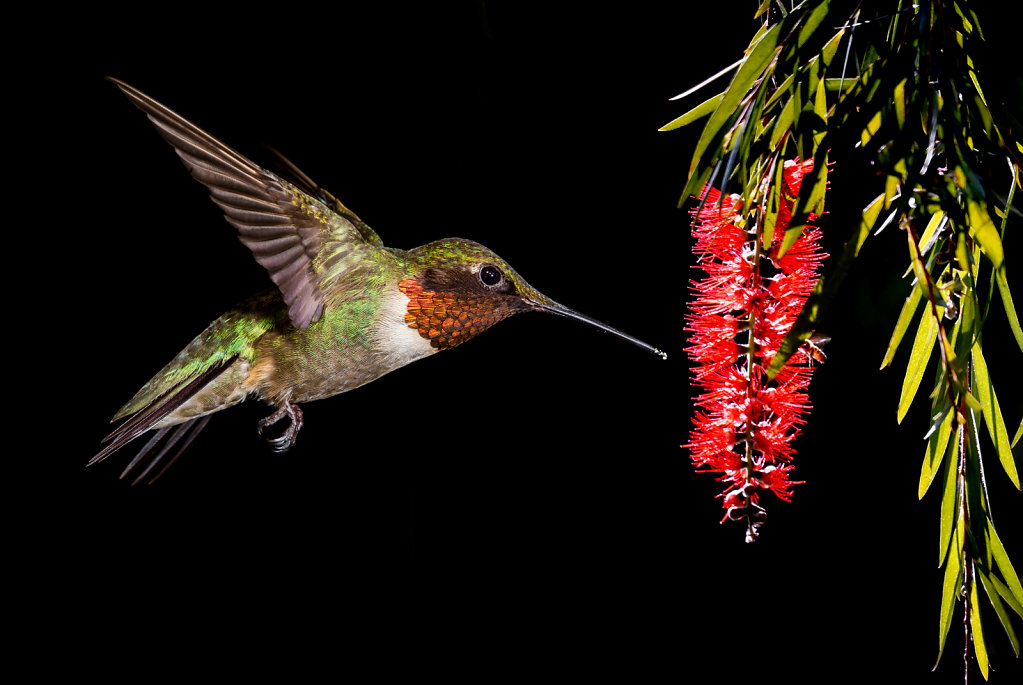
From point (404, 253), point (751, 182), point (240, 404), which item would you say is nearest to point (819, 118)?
point (751, 182)

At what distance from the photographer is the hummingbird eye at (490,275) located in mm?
742

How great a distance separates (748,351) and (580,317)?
168 mm

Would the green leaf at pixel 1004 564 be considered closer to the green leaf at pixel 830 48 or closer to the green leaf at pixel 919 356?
the green leaf at pixel 919 356

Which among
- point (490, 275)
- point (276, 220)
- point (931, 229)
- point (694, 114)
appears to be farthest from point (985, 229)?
point (276, 220)

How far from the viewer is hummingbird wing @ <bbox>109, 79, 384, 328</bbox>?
0.64 metres

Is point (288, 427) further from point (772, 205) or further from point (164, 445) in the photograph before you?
point (772, 205)

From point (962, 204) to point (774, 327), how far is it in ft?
0.49

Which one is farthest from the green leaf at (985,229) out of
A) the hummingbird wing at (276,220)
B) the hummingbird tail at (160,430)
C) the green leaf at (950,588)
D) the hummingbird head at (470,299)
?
the hummingbird tail at (160,430)

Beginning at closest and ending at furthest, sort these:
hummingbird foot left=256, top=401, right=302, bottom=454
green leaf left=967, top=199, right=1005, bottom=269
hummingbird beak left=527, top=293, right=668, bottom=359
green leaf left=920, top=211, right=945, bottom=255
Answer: green leaf left=967, top=199, right=1005, bottom=269, green leaf left=920, top=211, right=945, bottom=255, hummingbird beak left=527, top=293, right=668, bottom=359, hummingbird foot left=256, top=401, right=302, bottom=454

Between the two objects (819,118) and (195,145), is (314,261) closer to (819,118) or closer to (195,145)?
(195,145)

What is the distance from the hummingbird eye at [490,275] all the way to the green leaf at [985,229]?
0.39m

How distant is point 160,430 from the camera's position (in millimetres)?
870

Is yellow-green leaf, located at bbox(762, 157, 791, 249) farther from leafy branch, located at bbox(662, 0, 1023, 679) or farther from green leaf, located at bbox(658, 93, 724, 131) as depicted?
green leaf, located at bbox(658, 93, 724, 131)

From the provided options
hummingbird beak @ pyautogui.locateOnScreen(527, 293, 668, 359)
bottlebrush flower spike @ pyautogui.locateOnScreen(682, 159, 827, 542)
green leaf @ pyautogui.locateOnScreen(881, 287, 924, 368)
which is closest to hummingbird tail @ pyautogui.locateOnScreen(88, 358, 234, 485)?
hummingbird beak @ pyautogui.locateOnScreen(527, 293, 668, 359)
